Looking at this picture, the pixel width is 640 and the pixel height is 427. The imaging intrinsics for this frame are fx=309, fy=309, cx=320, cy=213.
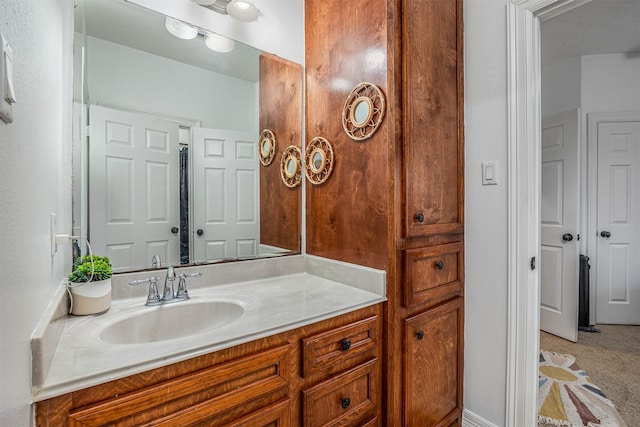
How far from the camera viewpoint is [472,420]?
157cm

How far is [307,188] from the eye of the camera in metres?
1.74

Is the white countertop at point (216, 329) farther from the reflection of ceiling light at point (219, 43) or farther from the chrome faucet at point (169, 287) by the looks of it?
the reflection of ceiling light at point (219, 43)

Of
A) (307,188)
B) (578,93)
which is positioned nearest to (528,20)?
(307,188)

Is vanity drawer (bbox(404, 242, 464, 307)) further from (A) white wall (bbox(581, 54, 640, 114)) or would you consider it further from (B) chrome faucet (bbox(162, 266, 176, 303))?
(A) white wall (bbox(581, 54, 640, 114))

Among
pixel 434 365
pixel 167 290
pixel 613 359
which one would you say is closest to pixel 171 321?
pixel 167 290

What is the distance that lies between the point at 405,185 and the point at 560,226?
2.36 meters

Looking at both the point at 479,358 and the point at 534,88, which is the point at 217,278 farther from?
the point at 534,88

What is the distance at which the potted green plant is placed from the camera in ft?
3.34

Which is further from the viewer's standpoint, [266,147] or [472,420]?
[266,147]

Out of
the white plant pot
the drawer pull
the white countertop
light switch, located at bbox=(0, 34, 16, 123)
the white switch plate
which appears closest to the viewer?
light switch, located at bbox=(0, 34, 16, 123)

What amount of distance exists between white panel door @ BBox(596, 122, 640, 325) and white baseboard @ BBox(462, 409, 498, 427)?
8.23 ft

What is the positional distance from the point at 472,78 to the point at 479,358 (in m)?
1.40

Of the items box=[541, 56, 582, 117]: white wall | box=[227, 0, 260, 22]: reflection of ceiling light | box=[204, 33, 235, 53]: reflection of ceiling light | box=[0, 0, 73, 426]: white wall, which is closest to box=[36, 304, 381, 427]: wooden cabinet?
box=[0, 0, 73, 426]: white wall

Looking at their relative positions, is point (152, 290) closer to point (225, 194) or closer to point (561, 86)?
point (225, 194)
